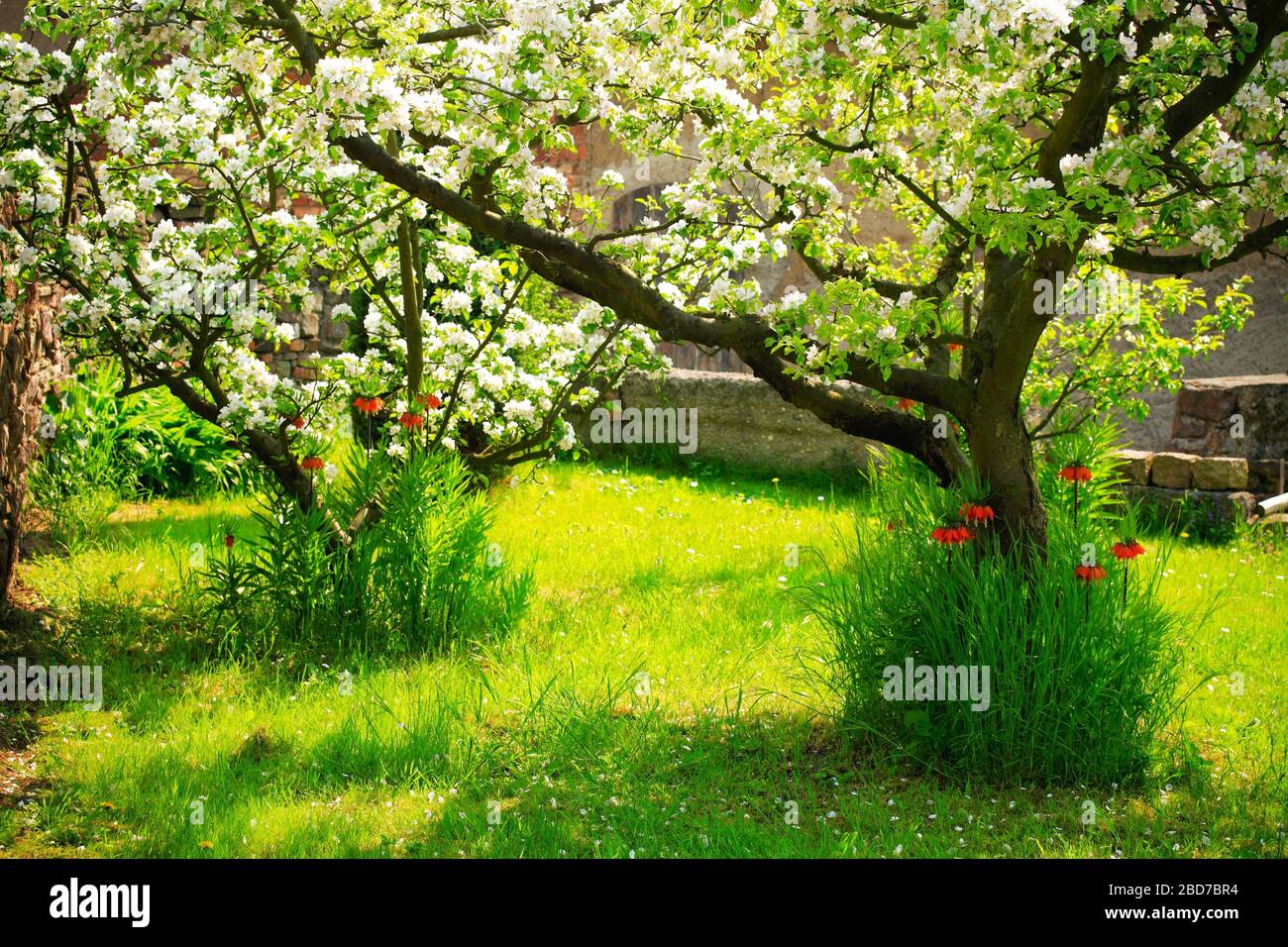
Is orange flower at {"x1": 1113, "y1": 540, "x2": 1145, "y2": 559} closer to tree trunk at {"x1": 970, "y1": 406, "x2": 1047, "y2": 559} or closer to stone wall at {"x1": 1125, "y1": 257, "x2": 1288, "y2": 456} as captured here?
tree trunk at {"x1": 970, "y1": 406, "x2": 1047, "y2": 559}

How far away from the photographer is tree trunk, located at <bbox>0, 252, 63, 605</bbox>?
574cm

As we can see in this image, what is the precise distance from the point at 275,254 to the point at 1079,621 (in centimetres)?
382

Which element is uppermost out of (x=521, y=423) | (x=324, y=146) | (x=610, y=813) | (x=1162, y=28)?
(x=1162, y=28)

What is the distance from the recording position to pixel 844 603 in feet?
15.9

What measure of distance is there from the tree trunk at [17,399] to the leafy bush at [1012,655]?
152 inches

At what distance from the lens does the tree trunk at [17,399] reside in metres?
5.74

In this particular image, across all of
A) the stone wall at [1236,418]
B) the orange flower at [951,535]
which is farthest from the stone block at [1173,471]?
the orange flower at [951,535]

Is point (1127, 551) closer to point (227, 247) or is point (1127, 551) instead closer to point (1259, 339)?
point (227, 247)

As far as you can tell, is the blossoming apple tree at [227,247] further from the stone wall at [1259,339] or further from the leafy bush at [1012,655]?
the stone wall at [1259,339]

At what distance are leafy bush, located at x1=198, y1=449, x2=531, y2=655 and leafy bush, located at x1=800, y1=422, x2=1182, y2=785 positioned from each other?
197cm

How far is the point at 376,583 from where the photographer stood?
5.93 m

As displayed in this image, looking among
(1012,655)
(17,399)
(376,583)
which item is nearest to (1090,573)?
(1012,655)
